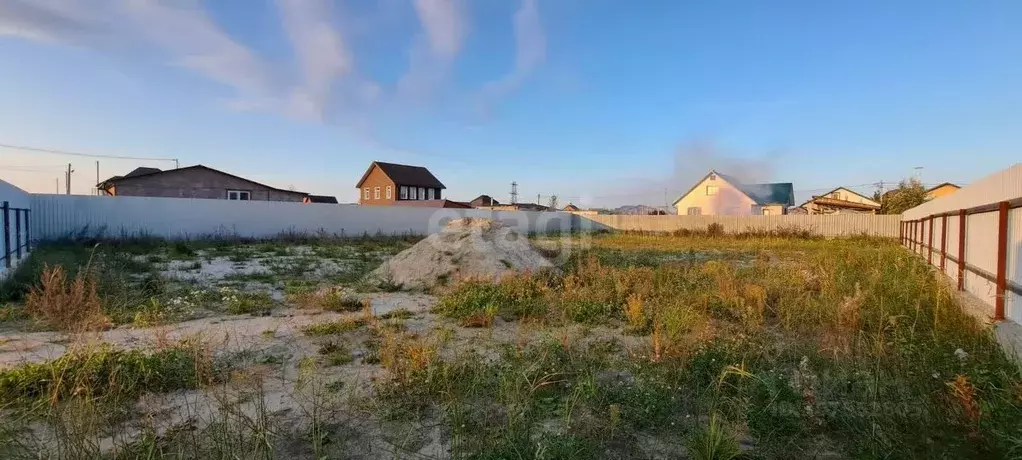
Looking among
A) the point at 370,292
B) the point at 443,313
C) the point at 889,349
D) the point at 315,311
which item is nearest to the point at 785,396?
the point at 889,349

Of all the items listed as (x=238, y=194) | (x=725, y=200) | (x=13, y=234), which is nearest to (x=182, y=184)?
(x=238, y=194)

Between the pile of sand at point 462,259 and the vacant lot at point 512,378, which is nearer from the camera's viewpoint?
the vacant lot at point 512,378

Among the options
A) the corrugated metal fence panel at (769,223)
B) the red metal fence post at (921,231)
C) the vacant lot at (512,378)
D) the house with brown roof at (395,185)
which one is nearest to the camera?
the vacant lot at (512,378)

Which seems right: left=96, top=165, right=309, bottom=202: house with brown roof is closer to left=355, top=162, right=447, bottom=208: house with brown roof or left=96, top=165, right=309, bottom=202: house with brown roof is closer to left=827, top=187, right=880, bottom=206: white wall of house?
left=355, top=162, right=447, bottom=208: house with brown roof

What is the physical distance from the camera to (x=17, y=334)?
4387 millimetres

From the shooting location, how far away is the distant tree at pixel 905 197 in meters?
26.1

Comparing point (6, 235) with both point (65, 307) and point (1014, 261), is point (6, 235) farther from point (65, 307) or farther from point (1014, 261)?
point (1014, 261)

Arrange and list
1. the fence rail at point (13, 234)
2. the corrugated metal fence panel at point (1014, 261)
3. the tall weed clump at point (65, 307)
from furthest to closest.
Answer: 1. the fence rail at point (13, 234)
2. the tall weed clump at point (65, 307)
3. the corrugated metal fence panel at point (1014, 261)

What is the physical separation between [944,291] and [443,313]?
5999mm

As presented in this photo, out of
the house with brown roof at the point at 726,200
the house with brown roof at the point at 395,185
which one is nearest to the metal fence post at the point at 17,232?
the house with brown roof at the point at 395,185

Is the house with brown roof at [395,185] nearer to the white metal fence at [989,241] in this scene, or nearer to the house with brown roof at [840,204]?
the house with brown roof at [840,204]

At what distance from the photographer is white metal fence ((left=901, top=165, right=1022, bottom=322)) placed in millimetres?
4070

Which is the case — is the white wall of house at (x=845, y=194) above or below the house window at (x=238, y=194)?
above

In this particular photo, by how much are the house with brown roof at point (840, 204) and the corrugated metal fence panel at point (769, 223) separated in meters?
3.25
